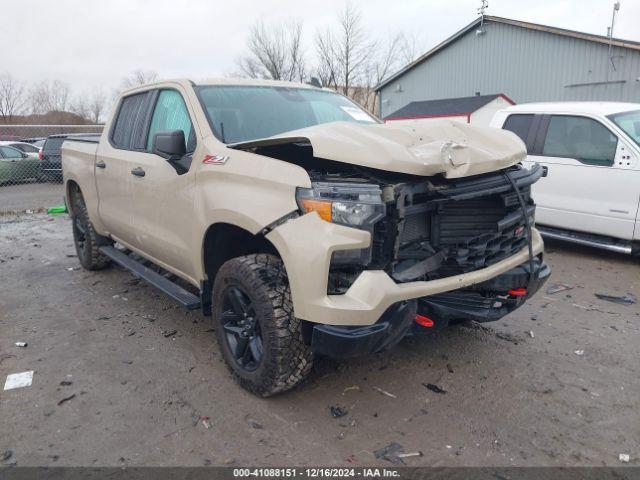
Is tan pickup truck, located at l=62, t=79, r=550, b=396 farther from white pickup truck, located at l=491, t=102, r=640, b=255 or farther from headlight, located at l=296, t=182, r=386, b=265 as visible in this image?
white pickup truck, located at l=491, t=102, r=640, b=255

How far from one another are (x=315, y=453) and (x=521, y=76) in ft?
79.4

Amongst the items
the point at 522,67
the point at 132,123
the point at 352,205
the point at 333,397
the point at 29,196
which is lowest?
the point at 29,196

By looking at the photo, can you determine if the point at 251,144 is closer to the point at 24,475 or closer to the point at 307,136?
the point at 307,136

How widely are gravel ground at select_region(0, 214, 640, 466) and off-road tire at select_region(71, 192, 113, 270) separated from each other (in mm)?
1103

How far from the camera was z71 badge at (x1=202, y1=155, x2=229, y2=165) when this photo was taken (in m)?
3.12

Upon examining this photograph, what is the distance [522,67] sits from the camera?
23.1 metres

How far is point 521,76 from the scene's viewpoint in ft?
76.2

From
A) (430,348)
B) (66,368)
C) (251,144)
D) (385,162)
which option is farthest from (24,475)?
(430,348)

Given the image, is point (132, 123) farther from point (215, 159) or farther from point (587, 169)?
point (587, 169)

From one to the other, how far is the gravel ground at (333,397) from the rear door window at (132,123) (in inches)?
60.5

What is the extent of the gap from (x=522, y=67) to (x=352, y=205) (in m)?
23.8

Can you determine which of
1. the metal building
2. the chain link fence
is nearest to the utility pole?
the metal building

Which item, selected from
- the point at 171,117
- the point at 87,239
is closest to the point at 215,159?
the point at 171,117

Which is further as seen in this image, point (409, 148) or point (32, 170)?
point (32, 170)
